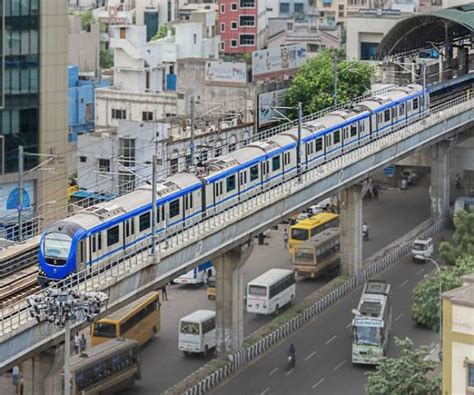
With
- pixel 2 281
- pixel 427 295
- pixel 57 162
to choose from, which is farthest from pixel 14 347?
pixel 57 162

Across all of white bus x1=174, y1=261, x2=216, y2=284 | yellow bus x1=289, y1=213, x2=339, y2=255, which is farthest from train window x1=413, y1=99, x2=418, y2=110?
white bus x1=174, y1=261, x2=216, y2=284

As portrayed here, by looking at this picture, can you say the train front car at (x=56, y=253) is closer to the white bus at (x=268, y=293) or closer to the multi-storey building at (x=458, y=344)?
the multi-storey building at (x=458, y=344)

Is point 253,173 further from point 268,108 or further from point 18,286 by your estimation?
Answer: point 268,108

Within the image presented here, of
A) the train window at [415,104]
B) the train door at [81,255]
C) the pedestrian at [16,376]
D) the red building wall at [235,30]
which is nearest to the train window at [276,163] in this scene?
the pedestrian at [16,376]

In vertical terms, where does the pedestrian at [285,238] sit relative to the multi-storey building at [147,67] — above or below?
below

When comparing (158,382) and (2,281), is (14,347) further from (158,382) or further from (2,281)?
(158,382)

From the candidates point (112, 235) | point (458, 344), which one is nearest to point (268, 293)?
point (112, 235)

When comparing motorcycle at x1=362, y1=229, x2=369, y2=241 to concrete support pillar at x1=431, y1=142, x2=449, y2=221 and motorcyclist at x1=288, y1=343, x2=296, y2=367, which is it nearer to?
concrete support pillar at x1=431, y1=142, x2=449, y2=221
